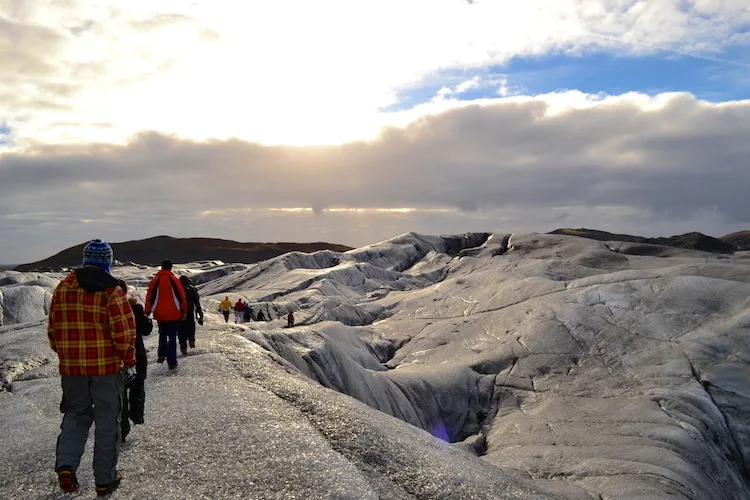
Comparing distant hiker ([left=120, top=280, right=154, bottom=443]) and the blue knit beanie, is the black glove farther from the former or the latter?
the blue knit beanie

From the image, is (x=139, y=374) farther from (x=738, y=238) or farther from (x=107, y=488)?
(x=738, y=238)

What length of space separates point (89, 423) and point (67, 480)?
2.17ft

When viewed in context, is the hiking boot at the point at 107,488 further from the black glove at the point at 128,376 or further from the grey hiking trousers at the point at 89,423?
the black glove at the point at 128,376

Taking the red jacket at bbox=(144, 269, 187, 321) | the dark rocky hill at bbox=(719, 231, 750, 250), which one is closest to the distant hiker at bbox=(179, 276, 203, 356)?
the red jacket at bbox=(144, 269, 187, 321)

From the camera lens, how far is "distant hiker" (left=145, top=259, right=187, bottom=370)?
449 inches

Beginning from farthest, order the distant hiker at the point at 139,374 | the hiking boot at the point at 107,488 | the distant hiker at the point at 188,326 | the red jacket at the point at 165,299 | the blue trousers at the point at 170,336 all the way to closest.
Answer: the distant hiker at the point at 188,326
the blue trousers at the point at 170,336
the red jacket at the point at 165,299
the distant hiker at the point at 139,374
the hiking boot at the point at 107,488

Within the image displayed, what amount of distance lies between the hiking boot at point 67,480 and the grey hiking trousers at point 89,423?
5 centimetres

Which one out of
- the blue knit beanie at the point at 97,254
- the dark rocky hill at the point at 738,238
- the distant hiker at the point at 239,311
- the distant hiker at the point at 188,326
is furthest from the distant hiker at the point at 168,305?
the dark rocky hill at the point at 738,238

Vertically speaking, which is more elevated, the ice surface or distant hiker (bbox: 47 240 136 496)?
distant hiker (bbox: 47 240 136 496)

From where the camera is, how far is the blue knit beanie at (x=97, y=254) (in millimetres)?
6301

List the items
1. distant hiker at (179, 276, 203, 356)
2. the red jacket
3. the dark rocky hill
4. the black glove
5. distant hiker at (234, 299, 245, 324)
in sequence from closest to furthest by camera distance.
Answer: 1. the black glove
2. the red jacket
3. distant hiker at (179, 276, 203, 356)
4. distant hiker at (234, 299, 245, 324)
5. the dark rocky hill

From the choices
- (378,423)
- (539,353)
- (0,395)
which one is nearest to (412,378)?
(539,353)

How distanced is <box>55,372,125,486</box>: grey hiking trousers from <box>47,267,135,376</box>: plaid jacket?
0.17 meters

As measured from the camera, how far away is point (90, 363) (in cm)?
601
